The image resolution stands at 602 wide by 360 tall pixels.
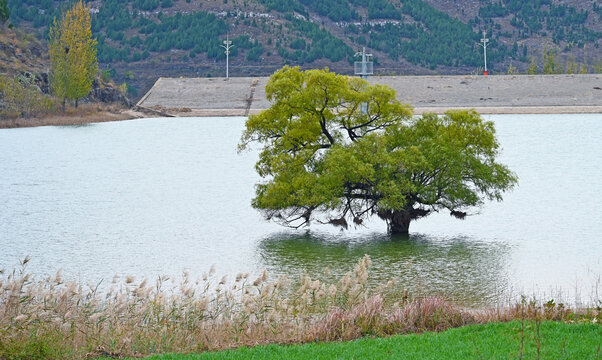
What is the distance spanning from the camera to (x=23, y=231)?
27547 mm

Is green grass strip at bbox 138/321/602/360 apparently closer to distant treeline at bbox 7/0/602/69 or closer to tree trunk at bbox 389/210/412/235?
tree trunk at bbox 389/210/412/235

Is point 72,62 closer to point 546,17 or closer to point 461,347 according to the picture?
point 461,347

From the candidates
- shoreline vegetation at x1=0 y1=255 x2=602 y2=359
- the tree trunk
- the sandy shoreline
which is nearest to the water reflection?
the tree trunk

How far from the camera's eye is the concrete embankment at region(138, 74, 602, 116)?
88188 millimetres

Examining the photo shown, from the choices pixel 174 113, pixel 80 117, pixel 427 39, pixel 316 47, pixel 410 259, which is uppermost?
pixel 427 39

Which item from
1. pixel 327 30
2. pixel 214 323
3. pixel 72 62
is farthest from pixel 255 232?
pixel 327 30

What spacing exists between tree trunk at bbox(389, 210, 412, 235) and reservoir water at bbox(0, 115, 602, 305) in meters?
0.35

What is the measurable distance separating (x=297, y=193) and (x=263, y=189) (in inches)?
86.9

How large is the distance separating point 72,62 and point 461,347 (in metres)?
78.1

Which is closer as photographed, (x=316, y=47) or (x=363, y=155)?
(x=363, y=155)

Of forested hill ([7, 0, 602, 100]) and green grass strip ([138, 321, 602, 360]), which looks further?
forested hill ([7, 0, 602, 100])

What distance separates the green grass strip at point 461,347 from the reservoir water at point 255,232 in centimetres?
514

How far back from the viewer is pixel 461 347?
1012 centimetres

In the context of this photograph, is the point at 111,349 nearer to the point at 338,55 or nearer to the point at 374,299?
the point at 374,299
